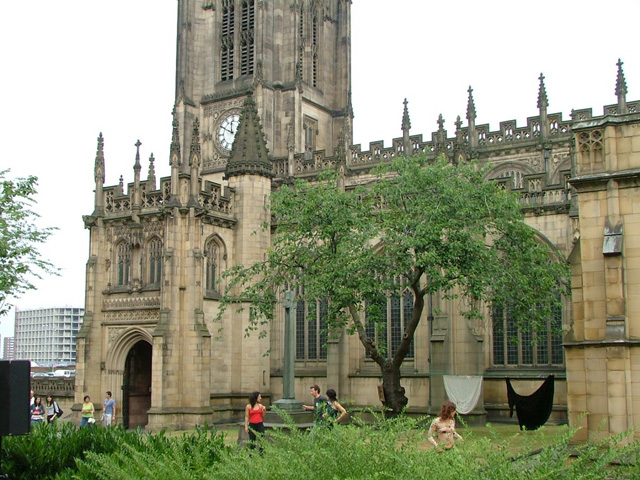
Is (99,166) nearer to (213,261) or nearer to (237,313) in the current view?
(213,261)

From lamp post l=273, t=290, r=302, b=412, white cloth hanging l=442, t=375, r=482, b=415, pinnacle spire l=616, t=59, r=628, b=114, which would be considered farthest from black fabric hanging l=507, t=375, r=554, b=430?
pinnacle spire l=616, t=59, r=628, b=114

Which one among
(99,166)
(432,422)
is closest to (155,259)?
(99,166)

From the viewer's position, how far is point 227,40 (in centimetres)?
5547

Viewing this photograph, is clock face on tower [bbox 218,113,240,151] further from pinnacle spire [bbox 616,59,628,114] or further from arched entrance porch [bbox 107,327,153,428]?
pinnacle spire [bbox 616,59,628,114]

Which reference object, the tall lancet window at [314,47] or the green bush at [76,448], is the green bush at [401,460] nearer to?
the green bush at [76,448]

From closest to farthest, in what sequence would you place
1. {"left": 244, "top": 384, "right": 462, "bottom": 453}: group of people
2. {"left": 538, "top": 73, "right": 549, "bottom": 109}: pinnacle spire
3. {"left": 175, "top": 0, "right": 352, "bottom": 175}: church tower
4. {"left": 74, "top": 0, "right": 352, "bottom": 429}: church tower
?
{"left": 244, "top": 384, "right": 462, "bottom": 453}: group of people, {"left": 74, "top": 0, "right": 352, "bottom": 429}: church tower, {"left": 538, "top": 73, "right": 549, "bottom": 109}: pinnacle spire, {"left": 175, "top": 0, "right": 352, "bottom": 175}: church tower

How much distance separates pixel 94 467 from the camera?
10.8 meters

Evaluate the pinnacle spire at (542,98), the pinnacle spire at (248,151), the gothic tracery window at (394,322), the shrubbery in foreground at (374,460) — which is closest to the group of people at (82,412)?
the gothic tracery window at (394,322)

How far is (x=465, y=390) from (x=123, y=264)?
15.0m

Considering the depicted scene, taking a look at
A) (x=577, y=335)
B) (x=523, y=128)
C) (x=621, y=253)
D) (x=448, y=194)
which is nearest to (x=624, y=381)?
(x=577, y=335)

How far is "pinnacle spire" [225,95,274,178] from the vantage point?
3484 centimetres

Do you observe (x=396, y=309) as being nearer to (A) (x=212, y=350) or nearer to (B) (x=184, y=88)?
(A) (x=212, y=350)

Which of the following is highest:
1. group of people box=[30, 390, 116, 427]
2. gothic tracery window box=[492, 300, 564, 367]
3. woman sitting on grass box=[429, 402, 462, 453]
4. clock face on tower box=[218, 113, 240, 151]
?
clock face on tower box=[218, 113, 240, 151]

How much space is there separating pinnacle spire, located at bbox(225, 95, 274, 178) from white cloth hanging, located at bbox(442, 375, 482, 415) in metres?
12.3
